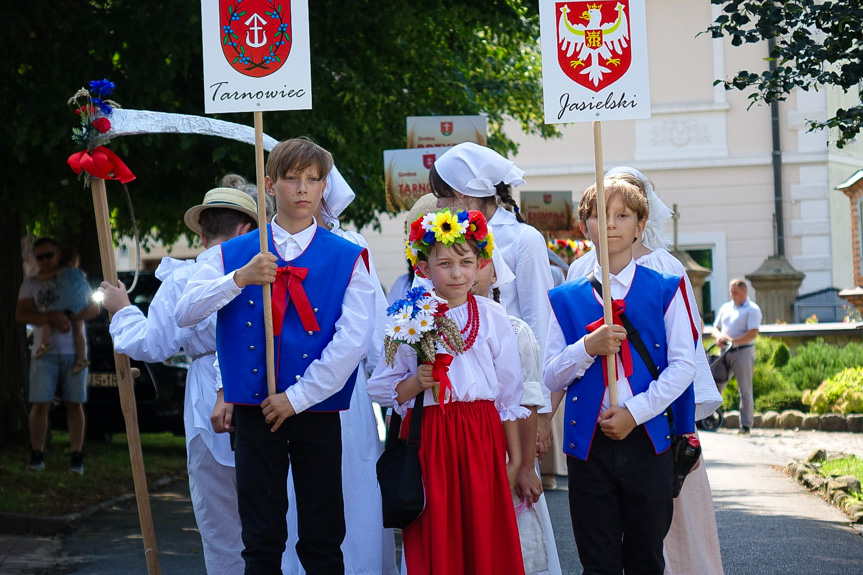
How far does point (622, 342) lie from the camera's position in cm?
471

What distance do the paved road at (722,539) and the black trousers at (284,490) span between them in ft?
8.79

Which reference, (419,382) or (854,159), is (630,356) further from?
(854,159)

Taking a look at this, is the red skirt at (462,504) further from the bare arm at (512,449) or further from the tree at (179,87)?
the tree at (179,87)

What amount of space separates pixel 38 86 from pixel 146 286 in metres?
2.98

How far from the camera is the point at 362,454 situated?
5.54 meters

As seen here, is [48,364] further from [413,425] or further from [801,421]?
[801,421]

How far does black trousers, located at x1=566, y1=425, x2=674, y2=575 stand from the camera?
461cm

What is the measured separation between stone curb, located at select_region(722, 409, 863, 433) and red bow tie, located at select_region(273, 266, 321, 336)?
12.0 metres

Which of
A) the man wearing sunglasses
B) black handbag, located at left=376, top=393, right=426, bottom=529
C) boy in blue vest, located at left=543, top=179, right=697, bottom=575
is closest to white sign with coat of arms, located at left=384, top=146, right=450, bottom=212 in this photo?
the man wearing sunglasses

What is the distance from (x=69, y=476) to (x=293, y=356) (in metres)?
6.76

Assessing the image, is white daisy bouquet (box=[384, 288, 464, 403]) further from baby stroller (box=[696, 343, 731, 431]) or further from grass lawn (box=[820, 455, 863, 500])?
baby stroller (box=[696, 343, 731, 431])

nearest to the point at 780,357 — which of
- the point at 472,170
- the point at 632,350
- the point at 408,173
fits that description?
the point at 408,173

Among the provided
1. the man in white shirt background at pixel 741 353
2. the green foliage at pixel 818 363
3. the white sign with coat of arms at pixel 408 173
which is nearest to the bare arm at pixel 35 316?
the white sign with coat of arms at pixel 408 173

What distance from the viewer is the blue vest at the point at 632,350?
468cm
